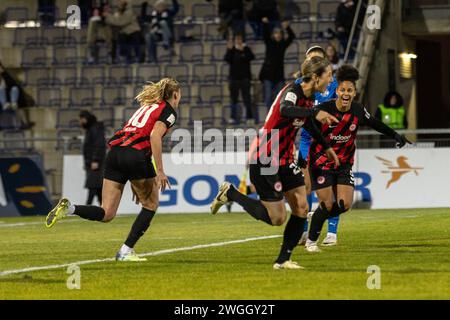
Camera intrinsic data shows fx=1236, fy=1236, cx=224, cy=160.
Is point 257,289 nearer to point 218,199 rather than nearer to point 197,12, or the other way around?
point 218,199

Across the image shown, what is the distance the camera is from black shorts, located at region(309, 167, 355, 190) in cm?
1466

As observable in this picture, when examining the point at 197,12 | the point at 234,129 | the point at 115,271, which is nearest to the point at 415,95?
the point at 197,12

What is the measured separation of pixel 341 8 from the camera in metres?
29.1

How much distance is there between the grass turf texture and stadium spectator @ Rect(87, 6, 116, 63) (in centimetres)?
1170

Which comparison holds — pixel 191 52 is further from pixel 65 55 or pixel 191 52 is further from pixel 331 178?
pixel 331 178

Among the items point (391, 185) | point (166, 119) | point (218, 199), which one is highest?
point (166, 119)

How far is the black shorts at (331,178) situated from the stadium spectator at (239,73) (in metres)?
13.2

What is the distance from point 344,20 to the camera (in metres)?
29.2

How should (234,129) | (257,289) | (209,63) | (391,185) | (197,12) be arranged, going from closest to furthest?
(257,289)
(391,185)
(234,129)
(209,63)
(197,12)

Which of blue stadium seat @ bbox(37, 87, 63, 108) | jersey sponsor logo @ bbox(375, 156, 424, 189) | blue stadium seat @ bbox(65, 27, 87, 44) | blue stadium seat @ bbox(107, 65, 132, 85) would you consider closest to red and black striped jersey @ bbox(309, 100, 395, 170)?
jersey sponsor logo @ bbox(375, 156, 424, 189)

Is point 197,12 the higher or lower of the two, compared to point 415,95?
higher

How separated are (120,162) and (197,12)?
20.5m

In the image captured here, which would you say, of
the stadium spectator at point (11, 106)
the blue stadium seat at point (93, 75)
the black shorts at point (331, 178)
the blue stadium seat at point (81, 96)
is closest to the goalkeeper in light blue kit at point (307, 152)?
the black shorts at point (331, 178)

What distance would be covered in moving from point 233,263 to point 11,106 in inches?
734
